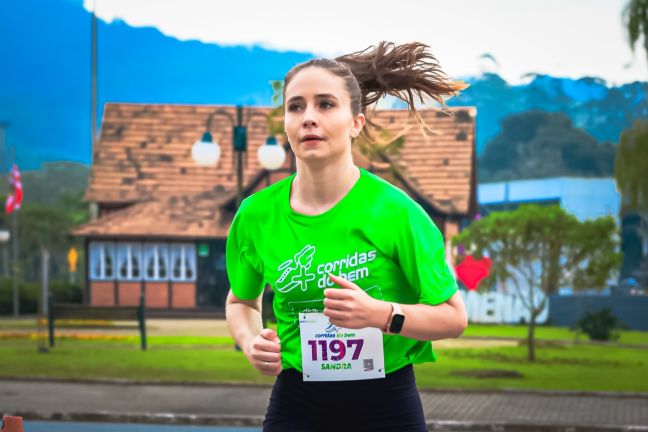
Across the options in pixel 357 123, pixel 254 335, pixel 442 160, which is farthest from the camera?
pixel 442 160

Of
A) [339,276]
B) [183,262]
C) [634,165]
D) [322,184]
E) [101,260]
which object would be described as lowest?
[183,262]

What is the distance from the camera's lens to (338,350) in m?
4.25

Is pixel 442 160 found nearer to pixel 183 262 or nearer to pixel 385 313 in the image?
pixel 183 262

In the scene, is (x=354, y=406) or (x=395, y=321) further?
(x=354, y=406)

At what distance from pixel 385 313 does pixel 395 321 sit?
0.06m

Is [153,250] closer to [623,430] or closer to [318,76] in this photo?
[623,430]

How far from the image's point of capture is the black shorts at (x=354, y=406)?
4.30 m

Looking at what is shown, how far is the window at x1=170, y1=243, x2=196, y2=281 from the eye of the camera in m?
44.8

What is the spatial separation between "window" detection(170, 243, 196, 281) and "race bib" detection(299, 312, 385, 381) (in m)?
40.6

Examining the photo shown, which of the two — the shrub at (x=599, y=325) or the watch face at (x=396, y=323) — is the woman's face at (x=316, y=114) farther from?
the shrub at (x=599, y=325)

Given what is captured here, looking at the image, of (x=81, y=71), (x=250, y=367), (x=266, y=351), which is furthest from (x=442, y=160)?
(x=81, y=71)

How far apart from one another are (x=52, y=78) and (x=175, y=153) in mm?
50025

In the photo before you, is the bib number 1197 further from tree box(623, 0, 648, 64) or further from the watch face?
tree box(623, 0, 648, 64)

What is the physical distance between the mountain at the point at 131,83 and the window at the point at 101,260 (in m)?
43.6
